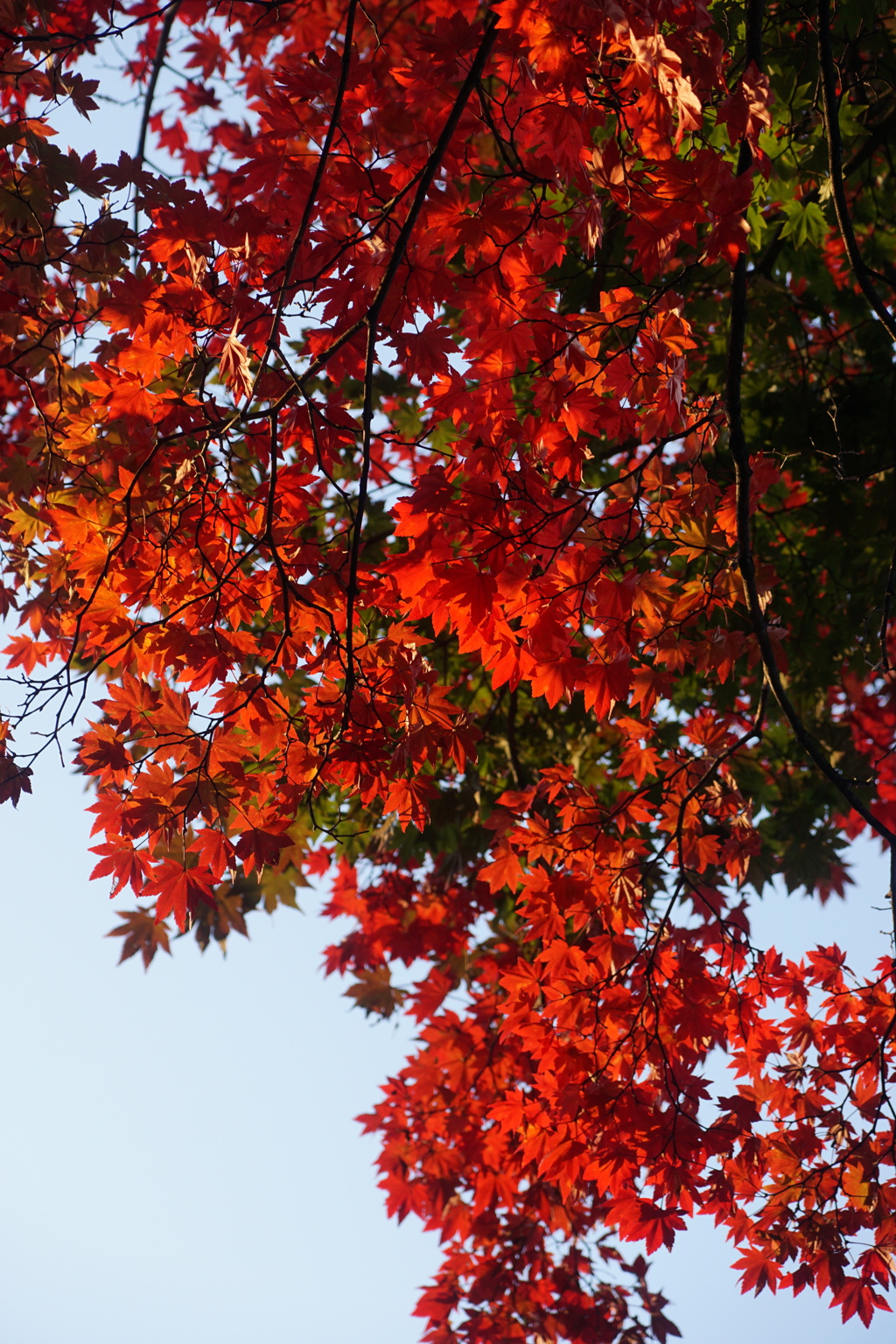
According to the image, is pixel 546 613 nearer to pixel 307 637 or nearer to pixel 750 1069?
pixel 307 637

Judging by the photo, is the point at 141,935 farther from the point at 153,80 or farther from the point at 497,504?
the point at 153,80

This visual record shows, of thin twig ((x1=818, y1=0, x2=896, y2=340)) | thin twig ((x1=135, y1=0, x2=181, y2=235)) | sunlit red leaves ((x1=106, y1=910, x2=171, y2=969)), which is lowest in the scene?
sunlit red leaves ((x1=106, y1=910, x2=171, y2=969))

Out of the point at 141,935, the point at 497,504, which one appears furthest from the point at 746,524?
the point at 141,935

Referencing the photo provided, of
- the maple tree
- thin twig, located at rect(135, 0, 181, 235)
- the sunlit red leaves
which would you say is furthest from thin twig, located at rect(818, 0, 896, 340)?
the sunlit red leaves

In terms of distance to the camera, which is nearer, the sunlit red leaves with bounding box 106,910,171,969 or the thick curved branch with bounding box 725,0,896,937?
the thick curved branch with bounding box 725,0,896,937

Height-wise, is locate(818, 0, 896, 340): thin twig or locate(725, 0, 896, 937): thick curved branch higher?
locate(818, 0, 896, 340): thin twig

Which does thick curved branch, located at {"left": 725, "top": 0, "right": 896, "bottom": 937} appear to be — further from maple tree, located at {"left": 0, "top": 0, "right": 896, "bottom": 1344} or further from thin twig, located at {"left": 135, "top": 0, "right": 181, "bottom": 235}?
thin twig, located at {"left": 135, "top": 0, "right": 181, "bottom": 235}

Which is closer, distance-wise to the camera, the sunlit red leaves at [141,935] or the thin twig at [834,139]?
the thin twig at [834,139]

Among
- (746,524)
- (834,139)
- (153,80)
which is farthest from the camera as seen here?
(153,80)

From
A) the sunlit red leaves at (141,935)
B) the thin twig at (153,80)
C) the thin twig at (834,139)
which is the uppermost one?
the thin twig at (153,80)

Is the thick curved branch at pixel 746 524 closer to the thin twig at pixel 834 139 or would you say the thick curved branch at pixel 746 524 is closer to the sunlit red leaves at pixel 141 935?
the thin twig at pixel 834 139

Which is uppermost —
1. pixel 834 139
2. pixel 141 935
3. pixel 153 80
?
pixel 153 80

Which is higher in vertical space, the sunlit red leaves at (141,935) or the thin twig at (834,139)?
the thin twig at (834,139)

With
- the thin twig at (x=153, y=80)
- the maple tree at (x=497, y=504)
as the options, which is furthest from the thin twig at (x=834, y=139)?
the thin twig at (x=153, y=80)
